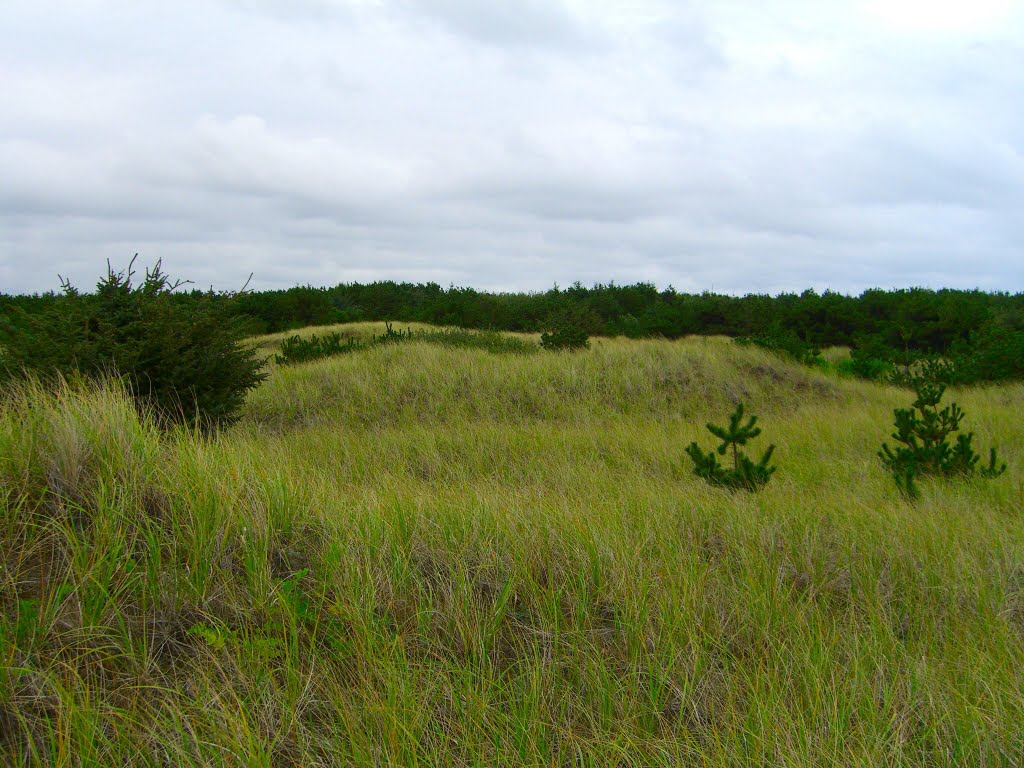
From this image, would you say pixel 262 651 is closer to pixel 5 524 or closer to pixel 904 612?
pixel 5 524

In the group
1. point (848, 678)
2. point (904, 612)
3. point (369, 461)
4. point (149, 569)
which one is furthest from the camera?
point (369, 461)

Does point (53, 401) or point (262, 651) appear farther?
point (53, 401)

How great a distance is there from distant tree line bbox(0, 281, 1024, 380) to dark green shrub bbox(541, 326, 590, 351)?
0.83 meters

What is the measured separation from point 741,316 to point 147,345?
81.7 ft

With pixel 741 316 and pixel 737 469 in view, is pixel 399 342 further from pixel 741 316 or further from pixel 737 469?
pixel 741 316

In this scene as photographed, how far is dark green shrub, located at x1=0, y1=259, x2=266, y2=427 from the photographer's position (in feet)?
21.5

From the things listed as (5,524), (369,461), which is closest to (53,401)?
(5,524)

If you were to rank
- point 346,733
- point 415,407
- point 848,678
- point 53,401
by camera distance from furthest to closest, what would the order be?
point 415,407 < point 53,401 < point 848,678 < point 346,733

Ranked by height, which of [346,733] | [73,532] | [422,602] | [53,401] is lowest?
[346,733]

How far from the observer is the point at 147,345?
274 inches

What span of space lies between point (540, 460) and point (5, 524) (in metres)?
5.03

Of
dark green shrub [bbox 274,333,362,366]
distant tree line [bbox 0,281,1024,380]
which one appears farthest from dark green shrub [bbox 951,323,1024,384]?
dark green shrub [bbox 274,333,362,366]

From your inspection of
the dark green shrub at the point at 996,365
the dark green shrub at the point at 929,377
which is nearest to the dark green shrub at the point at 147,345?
the dark green shrub at the point at 929,377

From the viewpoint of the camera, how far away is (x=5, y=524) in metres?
3.23
